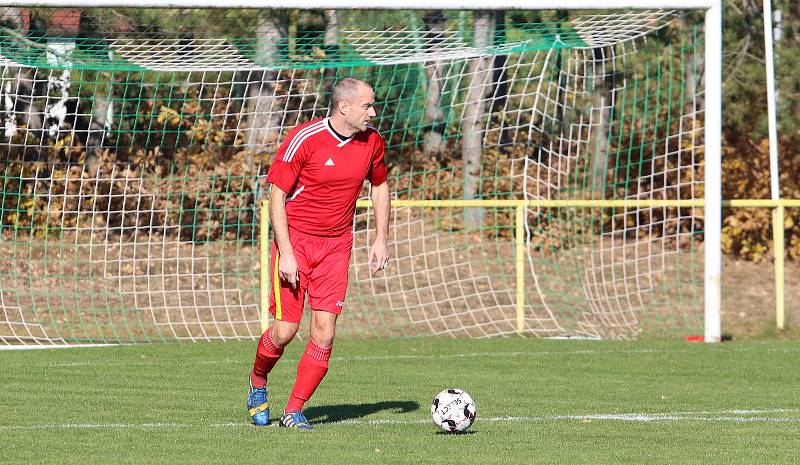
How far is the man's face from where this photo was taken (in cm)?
701

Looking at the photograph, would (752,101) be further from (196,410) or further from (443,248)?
(196,410)

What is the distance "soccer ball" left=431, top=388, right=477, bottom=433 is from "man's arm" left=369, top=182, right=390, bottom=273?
0.82 m

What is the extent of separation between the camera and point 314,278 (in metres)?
7.15

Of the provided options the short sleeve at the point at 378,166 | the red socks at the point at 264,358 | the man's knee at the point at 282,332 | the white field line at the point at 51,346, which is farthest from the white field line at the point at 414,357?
the short sleeve at the point at 378,166

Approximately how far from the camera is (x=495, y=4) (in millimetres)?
12023

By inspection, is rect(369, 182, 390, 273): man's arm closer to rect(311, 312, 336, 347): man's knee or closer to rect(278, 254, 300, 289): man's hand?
rect(311, 312, 336, 347): man's knee

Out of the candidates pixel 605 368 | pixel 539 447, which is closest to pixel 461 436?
pixel 539 447

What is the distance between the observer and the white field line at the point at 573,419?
7.24 m

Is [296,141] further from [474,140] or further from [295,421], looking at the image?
[474,140]

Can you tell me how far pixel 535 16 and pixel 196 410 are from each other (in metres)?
11.8

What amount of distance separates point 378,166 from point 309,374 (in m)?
1.17

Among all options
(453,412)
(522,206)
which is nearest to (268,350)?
(453,412)

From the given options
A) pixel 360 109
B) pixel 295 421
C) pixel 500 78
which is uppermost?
pixel 500 78

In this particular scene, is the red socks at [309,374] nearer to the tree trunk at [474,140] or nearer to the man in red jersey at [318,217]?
the man in red jersey at [318,217]
